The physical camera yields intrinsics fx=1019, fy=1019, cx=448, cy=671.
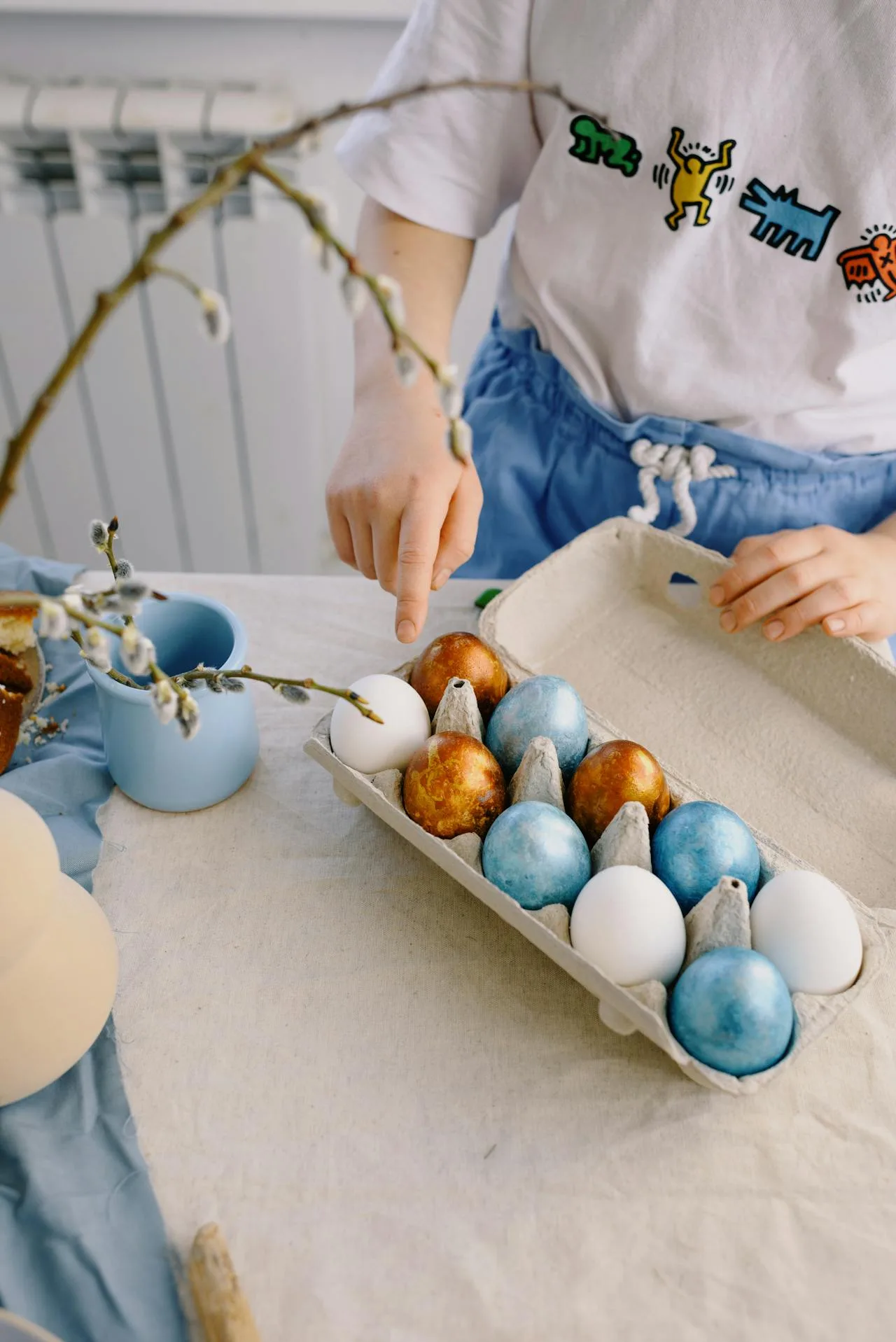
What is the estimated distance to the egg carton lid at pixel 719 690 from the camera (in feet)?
1.93

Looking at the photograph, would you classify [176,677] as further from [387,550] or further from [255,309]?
[255,309]

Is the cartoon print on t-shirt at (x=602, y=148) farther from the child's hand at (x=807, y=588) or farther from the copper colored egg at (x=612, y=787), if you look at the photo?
the copper colored egg at (x=612, y=787)

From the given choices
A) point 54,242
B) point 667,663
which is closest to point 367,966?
point 667,663

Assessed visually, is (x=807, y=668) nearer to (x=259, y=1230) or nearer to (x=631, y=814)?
(x=631, y=814)

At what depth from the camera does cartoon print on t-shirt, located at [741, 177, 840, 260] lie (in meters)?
0.66

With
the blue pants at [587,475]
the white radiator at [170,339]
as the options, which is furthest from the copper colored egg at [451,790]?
the white radiator at [170,339]

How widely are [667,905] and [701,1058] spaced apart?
0.07 m

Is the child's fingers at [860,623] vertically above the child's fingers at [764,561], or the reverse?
the child's fingers at [764,561]

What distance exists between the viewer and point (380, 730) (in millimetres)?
536

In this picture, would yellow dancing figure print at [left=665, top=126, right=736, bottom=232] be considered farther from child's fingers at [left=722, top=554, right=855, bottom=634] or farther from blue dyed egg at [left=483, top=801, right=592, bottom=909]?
blue dyed egg at [left=483, top=801, right=592, bottom=909]

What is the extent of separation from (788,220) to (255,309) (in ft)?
2.42

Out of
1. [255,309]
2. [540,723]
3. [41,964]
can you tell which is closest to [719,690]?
[540,723]

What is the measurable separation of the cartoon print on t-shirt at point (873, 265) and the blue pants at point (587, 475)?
0.39 feet

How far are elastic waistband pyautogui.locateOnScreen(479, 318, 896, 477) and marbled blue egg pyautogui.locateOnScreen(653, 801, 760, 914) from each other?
1.13ft
